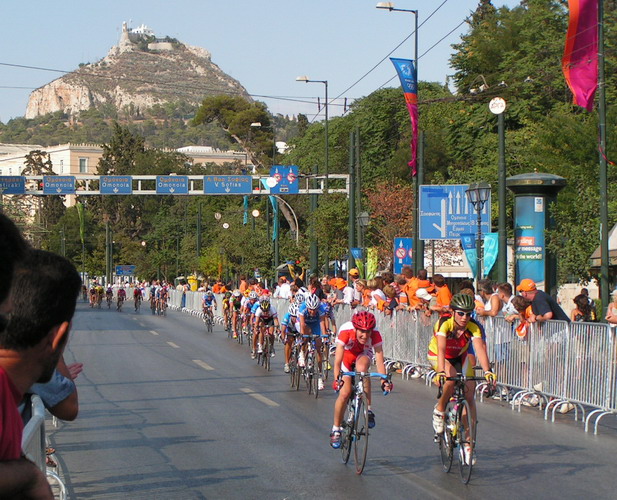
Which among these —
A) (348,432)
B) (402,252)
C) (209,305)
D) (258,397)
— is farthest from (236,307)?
(348,432)

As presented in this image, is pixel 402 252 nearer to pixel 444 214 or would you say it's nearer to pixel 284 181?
pixel 444 214

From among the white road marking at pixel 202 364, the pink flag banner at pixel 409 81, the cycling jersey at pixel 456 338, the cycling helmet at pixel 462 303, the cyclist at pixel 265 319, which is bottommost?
the white road marking at pixel 202 364

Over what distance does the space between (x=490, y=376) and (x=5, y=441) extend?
7.64 metres

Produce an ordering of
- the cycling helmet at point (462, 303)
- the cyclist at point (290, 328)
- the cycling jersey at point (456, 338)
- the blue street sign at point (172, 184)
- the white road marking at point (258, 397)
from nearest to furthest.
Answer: the cycling helmet at point (462, 303), the cycling jersey at point (456, 338), the white road marking at point (258, 397), the cyclist at point (290, 328), the blue street sign at point (172, 184)

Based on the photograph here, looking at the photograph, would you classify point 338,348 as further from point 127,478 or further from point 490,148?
point 490,148

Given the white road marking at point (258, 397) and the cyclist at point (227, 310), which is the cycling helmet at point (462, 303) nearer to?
the white road marking at point (258, 397)

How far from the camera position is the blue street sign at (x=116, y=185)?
189 ft

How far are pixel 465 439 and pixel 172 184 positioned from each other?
49.1 meters

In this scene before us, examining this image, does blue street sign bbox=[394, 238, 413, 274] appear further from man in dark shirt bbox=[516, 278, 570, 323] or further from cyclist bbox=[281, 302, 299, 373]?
man in dark shirt bbox=[516, 278, 570, 323]

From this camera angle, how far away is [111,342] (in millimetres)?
30203

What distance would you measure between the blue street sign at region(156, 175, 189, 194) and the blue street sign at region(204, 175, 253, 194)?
1230 millimetres

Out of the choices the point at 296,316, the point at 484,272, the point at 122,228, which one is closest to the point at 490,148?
the point at 484,272

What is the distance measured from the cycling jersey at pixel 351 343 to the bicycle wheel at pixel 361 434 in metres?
0.57

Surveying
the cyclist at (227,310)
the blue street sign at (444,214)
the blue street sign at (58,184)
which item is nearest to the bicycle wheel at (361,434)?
the blue street sign at (444,214)
